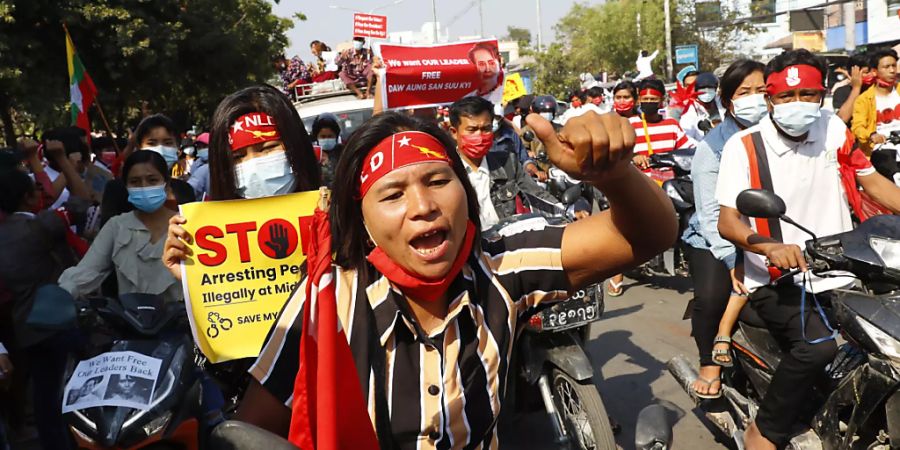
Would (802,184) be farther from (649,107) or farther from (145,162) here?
(649,107)

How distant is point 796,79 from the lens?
148 inches

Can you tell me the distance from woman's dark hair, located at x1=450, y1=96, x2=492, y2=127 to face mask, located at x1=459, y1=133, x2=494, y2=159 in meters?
0.17

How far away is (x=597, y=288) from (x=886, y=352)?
1842 mm

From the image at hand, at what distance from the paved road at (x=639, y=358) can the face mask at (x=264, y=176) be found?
2109 mm

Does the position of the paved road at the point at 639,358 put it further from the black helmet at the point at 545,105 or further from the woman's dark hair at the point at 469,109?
the black helmet at the point at 545,105

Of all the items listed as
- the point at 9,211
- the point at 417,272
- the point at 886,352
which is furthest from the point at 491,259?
the point at 9,211

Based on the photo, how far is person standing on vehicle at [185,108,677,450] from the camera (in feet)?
6.30

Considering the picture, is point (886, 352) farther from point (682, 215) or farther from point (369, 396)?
point (682, 215)

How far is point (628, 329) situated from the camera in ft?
22.4

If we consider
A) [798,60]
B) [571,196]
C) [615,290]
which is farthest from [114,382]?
[615,290]

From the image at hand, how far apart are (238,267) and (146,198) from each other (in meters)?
1.26

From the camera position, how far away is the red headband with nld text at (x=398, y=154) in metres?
1.96

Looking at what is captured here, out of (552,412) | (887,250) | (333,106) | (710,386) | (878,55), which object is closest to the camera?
(887,250)

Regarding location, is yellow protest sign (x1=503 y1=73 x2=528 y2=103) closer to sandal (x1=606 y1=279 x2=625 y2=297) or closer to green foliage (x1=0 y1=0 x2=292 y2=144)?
green foliage (x1=0 y1=0 x2=292 y2=144)
